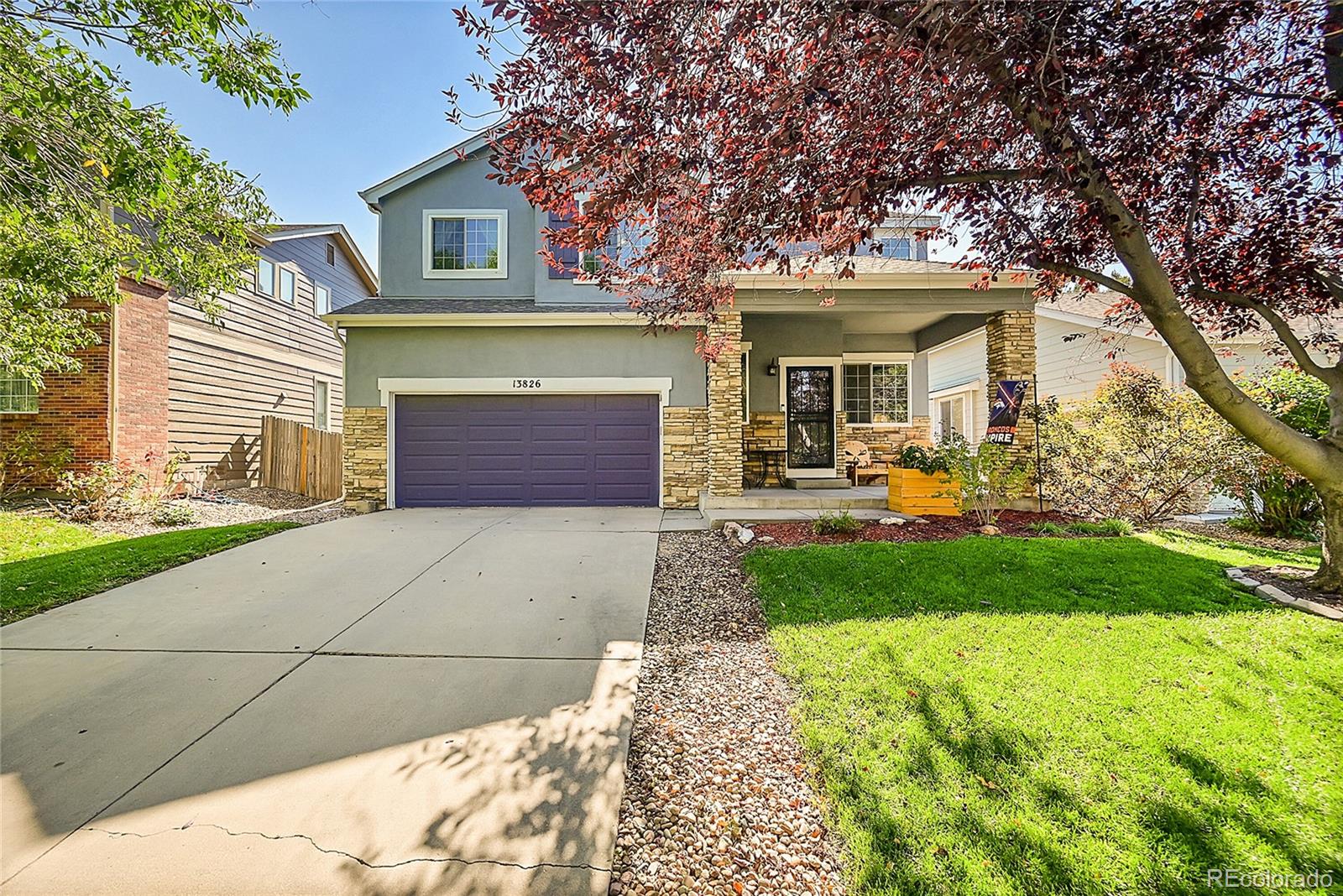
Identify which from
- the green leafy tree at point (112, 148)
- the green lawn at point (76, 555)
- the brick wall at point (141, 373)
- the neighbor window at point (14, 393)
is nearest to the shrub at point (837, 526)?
the green leafy tree at point (112, 148)

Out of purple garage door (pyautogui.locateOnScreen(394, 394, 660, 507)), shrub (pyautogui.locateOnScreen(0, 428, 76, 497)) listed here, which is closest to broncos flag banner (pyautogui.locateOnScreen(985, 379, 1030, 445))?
purple garage door (pyautogui.locateOnScreen(394, 394, 660, 507))

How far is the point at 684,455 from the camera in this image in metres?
9.70

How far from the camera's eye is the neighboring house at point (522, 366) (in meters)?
8.84

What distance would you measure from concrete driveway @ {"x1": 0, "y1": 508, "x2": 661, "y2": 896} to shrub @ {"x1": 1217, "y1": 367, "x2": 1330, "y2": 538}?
7.96 meters

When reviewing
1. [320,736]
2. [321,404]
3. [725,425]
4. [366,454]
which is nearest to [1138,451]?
[725,425]

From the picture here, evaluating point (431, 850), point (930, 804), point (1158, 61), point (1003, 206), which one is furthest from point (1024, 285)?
point (431, 850)

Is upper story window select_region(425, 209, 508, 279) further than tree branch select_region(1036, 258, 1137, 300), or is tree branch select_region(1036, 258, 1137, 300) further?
upper story window select_region(425, 209, 508, 279)

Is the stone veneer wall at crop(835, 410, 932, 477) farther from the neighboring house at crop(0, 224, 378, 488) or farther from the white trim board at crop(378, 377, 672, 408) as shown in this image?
the neighboring house at crop(0, 224, 378, 488)

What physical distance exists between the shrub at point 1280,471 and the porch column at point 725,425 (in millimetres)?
6292

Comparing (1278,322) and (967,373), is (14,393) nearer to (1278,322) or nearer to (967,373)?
(1278,322)

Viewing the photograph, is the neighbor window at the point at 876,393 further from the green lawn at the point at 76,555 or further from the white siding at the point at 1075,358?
the green lawn at the point at 76,555

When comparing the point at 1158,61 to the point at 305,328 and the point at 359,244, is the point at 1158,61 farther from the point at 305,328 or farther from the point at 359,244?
the point at 359,244

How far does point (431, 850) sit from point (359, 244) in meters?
19.0

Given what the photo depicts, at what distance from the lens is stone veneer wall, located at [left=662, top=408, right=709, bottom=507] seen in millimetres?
9656
